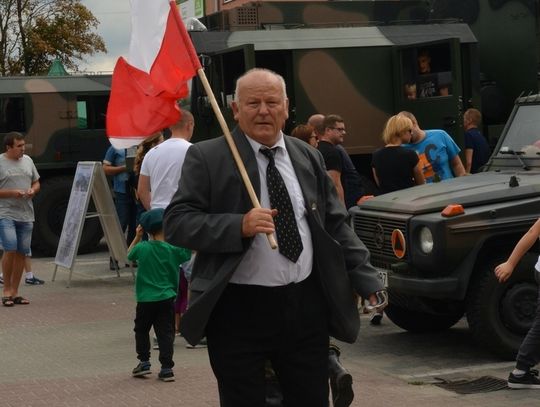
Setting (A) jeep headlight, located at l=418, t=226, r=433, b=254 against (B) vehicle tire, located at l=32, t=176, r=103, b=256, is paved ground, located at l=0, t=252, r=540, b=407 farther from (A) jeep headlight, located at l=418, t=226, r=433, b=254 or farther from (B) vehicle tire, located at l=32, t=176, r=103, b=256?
(B) vehicle tire, located at l=32, t=176, r=103, b=256

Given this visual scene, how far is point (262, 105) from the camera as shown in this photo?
4.65 metres

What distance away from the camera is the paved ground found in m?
7.43

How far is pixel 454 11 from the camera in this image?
15.5 metres

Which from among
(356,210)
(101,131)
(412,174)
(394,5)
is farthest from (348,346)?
(101,131)

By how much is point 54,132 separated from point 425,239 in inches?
389

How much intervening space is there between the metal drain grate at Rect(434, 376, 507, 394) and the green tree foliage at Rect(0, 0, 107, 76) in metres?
28.8

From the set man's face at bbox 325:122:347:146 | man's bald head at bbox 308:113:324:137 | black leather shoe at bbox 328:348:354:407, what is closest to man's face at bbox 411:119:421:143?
man's face at bbox 325:122:347:146

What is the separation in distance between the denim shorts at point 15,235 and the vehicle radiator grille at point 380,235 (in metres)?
4.44

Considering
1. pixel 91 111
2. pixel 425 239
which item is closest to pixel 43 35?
pixel 91 111

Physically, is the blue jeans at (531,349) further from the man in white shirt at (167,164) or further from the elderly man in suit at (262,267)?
the man in white shirt at (167,164)

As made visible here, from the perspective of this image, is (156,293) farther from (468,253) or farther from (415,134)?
(415,134)

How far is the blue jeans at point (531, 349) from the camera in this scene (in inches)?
281

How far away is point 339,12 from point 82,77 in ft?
14.1

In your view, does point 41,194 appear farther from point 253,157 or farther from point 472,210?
point 253,157
